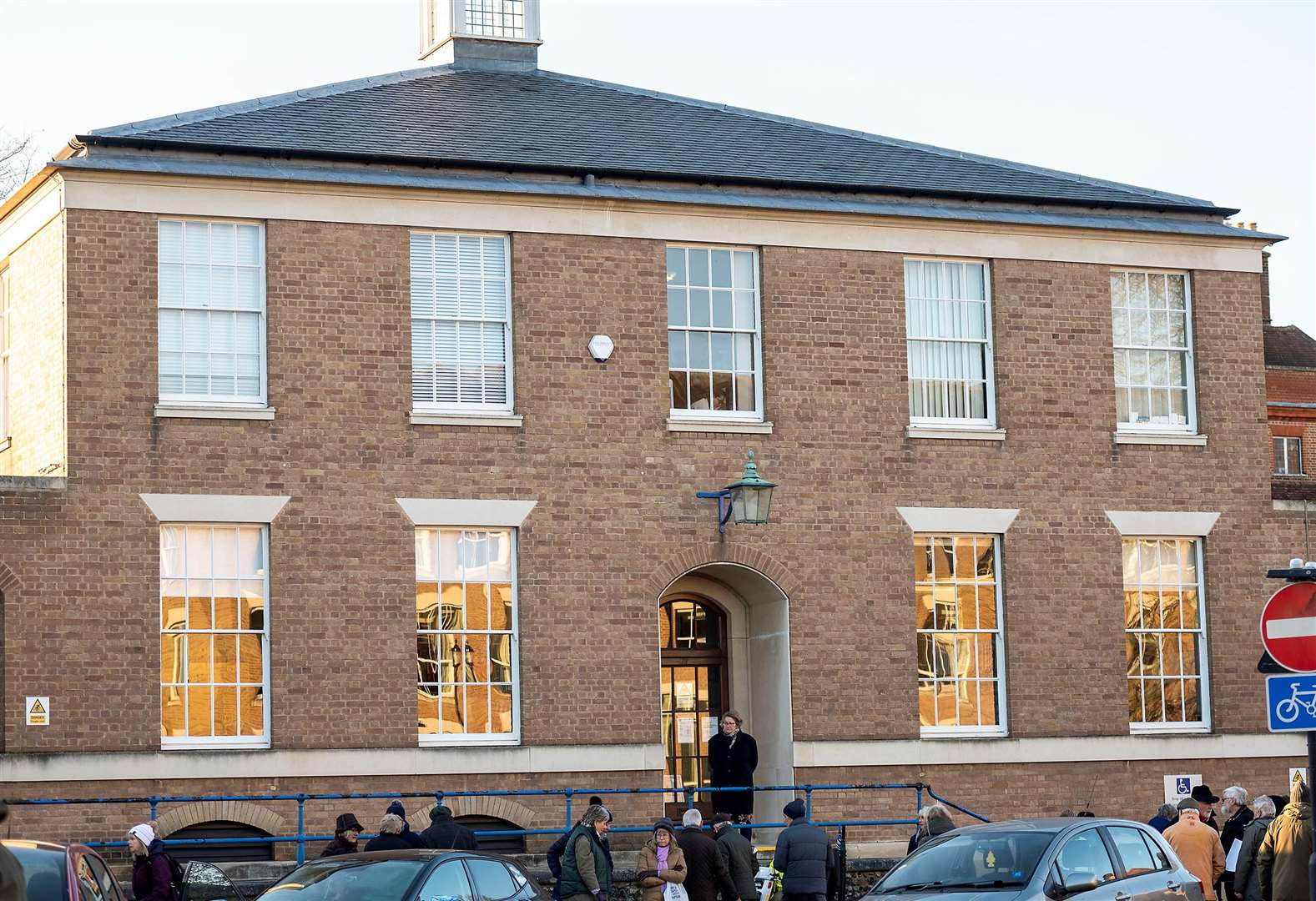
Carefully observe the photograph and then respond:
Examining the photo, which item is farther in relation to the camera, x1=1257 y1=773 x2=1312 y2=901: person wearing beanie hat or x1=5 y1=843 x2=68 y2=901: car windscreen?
x1=1257 y1=773 x2=1312 y2=901: person wearing beanie hat

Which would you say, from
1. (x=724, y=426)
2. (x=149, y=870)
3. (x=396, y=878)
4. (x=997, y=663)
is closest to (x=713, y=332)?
(x=724, y=426)

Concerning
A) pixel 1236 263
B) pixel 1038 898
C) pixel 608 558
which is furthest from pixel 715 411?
pixel 1038 898

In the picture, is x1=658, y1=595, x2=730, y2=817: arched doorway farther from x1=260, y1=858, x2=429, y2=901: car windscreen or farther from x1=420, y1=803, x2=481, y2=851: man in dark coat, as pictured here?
x1=260, y1=858, x2=429, y2=901: car windscreen

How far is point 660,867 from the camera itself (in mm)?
18422

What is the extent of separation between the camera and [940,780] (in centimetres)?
2441

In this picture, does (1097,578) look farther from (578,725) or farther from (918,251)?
(578,725)

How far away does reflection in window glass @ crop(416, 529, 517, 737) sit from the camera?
22703mm

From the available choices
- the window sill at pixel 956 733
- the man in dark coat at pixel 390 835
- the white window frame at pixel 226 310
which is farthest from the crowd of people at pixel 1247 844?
the white window frame at pixel 226 310

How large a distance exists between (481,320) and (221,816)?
20.5 feet

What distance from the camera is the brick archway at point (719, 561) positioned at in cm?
2364

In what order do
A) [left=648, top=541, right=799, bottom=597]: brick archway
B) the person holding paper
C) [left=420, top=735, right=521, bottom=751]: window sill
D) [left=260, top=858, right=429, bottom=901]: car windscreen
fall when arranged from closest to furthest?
[left=260, top=858, right=429, bottom=901]: car windscreen
the person holding paper
[left=420, top=735, right=521, bottom=751]: window sill
[left=648, top=541, right=799, bottom=597]: brick archway

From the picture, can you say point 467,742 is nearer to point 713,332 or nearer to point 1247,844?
A: point 713,332

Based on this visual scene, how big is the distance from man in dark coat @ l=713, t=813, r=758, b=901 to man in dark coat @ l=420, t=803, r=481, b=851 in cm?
236

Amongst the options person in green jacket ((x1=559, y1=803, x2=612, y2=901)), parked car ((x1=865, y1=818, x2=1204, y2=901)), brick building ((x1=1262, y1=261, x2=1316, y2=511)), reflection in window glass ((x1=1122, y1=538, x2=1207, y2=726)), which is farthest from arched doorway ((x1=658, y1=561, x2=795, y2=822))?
brick building ((x1=1262, y1=261, x2=1316, y2=511))
